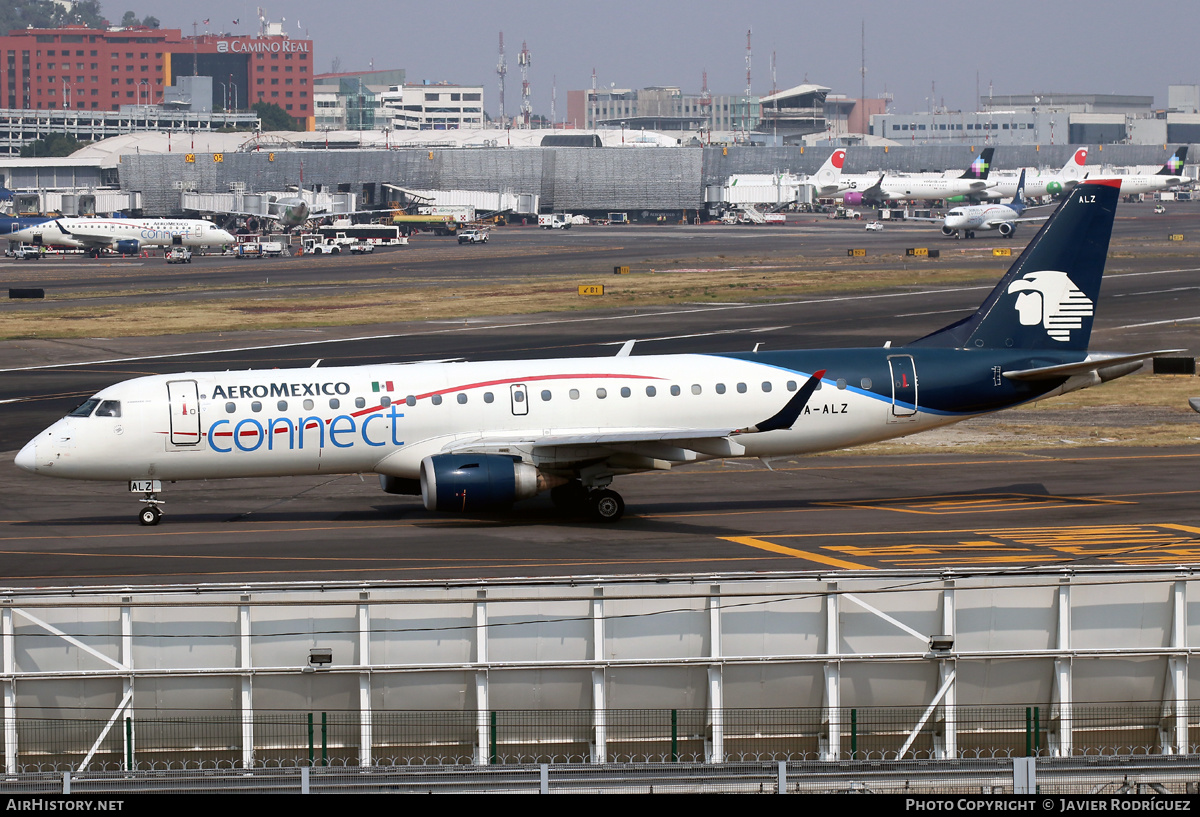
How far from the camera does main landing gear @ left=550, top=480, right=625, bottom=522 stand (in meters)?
40.5

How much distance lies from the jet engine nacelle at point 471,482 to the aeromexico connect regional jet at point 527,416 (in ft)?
0.14

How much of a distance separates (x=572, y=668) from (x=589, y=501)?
1882 centimetres

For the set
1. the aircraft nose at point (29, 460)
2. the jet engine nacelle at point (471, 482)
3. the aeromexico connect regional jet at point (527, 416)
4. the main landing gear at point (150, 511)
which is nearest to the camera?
the jet engine nacelle at point (471, 482)

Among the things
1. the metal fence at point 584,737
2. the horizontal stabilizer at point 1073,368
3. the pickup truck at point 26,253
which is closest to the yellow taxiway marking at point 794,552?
the horizontal stabilizer at point 1073,368

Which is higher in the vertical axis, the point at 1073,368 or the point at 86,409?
the point at 1073,368

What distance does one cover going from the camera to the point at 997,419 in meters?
60.4

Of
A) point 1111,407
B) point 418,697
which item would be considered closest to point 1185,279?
point 1111,407

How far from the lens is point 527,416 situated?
4088 cm

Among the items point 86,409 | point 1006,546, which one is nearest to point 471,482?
point 86,409

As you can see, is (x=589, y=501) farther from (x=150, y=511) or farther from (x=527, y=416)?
(x=150, y=511)

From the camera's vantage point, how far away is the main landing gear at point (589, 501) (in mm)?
40469

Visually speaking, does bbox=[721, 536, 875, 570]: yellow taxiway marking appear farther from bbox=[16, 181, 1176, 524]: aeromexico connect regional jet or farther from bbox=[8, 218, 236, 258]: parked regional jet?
bbox=[8, 218, 236, 258]: parked regional jet

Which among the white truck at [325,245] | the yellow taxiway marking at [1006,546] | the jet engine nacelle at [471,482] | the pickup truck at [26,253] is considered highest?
the white truck at [325,245]

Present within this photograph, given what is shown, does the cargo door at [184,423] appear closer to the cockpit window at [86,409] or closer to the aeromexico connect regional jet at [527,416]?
the aeromexico connect regional jet at [527,416]
